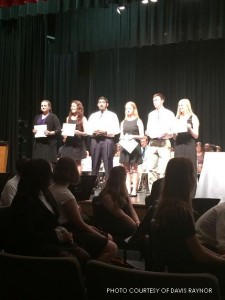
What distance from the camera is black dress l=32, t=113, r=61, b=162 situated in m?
7.16

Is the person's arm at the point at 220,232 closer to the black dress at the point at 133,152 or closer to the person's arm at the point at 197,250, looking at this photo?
the person's arm at the point at 197,250

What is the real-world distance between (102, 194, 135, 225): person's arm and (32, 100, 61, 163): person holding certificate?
3.21 metres

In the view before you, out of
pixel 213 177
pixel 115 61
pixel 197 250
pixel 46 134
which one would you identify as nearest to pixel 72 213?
pixel 197 250

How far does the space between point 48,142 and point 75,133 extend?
2.12 ft

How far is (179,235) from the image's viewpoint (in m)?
2.38

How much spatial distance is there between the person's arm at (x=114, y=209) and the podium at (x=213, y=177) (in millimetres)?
2046

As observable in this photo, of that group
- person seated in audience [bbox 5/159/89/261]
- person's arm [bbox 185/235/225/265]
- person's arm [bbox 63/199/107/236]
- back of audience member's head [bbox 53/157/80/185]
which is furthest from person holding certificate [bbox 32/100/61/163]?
person's arm [bbox 185/235/225/265]

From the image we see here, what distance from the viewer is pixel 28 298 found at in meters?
1.69

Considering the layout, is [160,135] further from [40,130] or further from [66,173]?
[66,173]

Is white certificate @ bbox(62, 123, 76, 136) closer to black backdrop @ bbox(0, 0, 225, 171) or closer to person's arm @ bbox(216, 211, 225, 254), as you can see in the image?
black backdrop @ bbox(0, 0, 225, 171)

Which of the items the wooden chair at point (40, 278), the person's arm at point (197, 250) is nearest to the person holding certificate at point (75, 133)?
the person's arm at point (197, 250)

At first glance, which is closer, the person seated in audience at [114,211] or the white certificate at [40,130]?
the person seated in audience at [114,211]

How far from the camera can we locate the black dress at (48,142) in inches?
282

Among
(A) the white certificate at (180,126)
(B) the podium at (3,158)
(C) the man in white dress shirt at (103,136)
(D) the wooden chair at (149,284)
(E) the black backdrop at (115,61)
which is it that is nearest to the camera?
(D) the wooden chair at (149,284)
